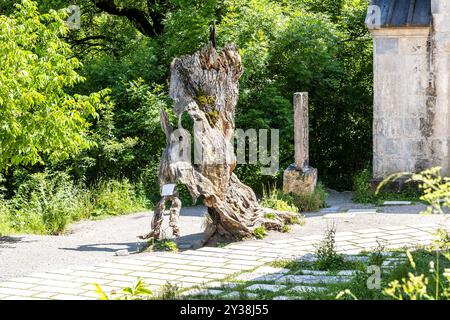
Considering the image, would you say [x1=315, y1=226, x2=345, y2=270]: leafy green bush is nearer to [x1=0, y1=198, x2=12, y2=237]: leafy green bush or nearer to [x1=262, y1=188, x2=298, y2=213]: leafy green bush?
[x1=262, y1=188, x2=298, y2=213]: leafy green bush

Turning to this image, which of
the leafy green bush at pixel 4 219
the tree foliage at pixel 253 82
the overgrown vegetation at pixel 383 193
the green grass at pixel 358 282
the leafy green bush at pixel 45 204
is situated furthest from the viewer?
the tree foliage at pixel 253 82

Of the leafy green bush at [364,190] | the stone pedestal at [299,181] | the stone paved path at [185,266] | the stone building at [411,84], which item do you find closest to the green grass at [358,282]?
the stone paved path at [185,266]

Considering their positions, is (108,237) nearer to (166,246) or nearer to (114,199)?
(166,246)

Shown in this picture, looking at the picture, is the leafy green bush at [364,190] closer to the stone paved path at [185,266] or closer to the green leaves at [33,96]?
the stone paved path at [185,266]

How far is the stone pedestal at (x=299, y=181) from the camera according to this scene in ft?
50.0

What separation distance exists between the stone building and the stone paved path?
4729 millimetres

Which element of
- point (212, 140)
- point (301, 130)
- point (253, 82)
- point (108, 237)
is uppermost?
point (253, 82)

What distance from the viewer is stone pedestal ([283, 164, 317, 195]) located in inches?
600

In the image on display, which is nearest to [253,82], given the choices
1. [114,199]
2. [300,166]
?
[300,166]

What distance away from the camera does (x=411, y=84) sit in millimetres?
15969

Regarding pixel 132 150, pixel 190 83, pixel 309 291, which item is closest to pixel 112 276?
pixel 309 291

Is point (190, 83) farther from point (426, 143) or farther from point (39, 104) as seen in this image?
point (426, 143)

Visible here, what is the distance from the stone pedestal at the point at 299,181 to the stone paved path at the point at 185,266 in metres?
3.72

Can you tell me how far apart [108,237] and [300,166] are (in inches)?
190
